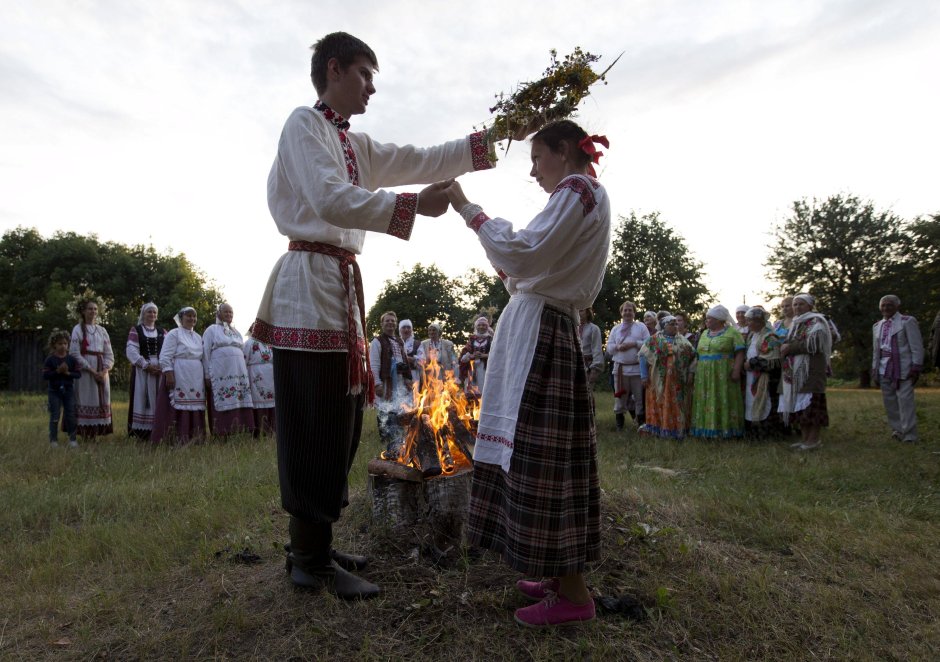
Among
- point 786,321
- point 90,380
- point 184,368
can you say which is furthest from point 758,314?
point 90,380

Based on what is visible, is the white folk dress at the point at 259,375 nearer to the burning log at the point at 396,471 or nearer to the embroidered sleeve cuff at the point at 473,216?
the burning log at the point at 396,471

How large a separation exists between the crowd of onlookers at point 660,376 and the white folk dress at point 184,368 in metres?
0.01

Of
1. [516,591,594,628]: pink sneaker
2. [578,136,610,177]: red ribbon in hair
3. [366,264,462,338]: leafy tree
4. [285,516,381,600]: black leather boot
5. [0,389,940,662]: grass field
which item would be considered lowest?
[0,389,940,662]: grass field

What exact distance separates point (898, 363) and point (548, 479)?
8.63 m

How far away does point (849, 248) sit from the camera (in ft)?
94.4

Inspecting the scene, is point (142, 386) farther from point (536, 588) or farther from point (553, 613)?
point (553, 613)

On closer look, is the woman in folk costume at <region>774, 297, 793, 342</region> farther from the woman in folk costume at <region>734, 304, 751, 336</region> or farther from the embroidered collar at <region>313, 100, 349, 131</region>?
the embroidered collar at <region>313, 100, 349, 131</region>

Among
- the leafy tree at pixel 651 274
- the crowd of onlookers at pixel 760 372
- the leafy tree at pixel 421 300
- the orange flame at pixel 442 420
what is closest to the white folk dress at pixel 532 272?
the orange flame at pixel 442 420

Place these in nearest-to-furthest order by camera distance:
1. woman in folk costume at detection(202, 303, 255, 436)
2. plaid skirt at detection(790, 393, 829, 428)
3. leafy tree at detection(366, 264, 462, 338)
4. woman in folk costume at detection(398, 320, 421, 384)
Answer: plaid skirt at detection(790, 393, 829, 428) → woman in folk costume at detection(202, 303, 255, 436) → woman in folk costume at detection(398, 320, 421, 384) → leafy tree at detection(366, 264, 462, 338)

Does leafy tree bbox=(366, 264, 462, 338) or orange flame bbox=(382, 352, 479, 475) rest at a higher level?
leafy tree bbox=(366, 264, 462, 338)

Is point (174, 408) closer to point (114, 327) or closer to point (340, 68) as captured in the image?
point (340, 68)

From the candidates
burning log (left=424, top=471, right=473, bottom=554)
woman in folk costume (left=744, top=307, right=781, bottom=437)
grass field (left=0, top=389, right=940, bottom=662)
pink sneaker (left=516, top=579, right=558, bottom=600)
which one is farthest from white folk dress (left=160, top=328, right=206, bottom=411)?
woman in folk costume (left=744, top=307, right=781, bottom=437)

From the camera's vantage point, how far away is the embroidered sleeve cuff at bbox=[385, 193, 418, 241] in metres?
2.56

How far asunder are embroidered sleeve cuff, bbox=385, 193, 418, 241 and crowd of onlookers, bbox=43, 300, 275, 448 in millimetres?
6766
